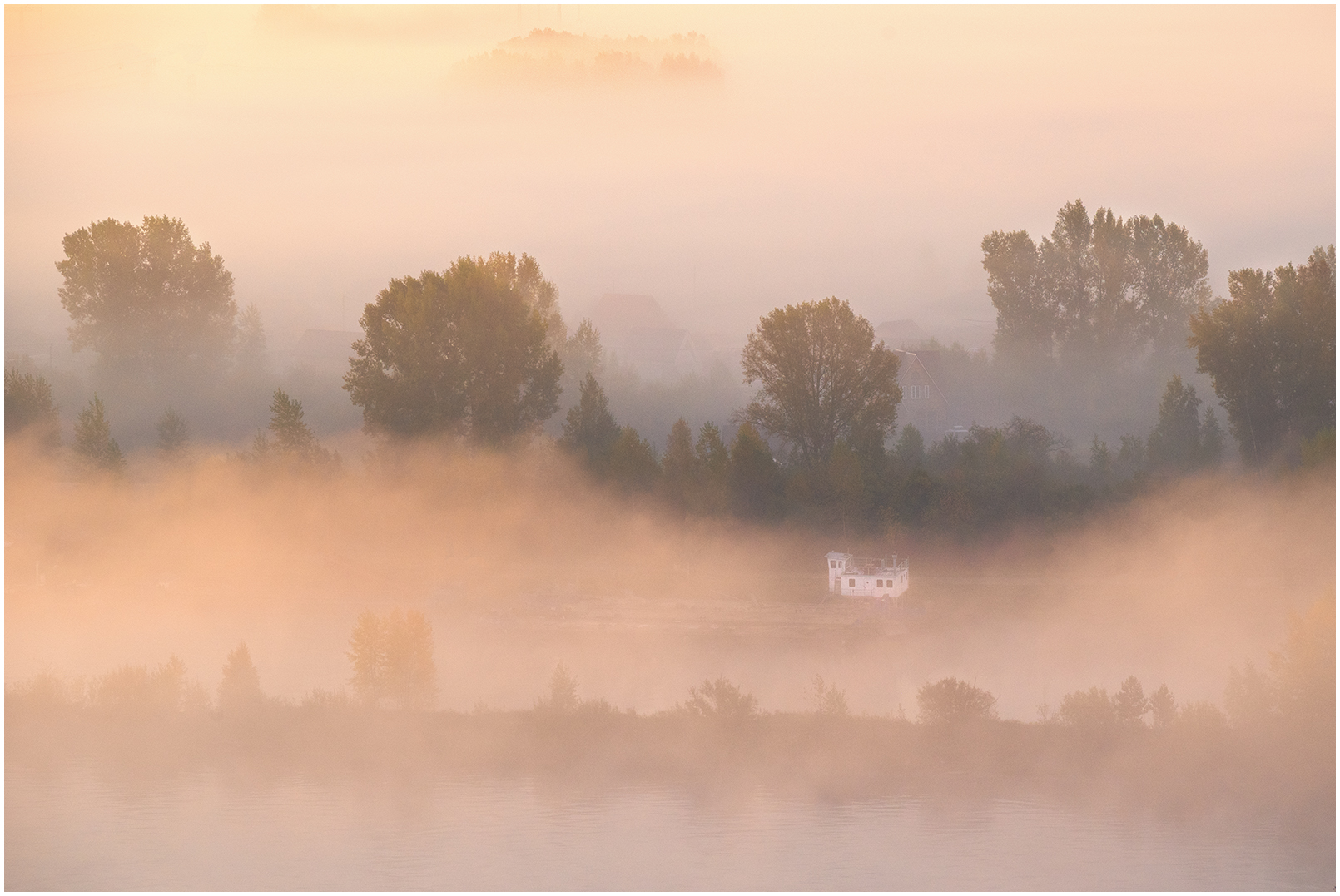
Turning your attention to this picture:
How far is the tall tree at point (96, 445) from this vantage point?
951 inches

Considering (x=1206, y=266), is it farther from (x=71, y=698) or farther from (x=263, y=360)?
(x=71, y=698)

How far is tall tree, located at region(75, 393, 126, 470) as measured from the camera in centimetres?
2416

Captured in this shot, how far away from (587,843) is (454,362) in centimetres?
1465

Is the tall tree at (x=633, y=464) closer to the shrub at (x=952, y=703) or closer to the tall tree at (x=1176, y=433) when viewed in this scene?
the tall tree at (x=1176, y=433)

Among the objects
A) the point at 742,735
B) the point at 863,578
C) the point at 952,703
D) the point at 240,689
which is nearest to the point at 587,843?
the point at 742,735

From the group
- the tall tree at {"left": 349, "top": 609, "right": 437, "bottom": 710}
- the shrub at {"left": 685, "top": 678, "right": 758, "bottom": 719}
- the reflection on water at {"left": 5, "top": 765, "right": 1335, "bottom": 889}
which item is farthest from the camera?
the tall tree at {"left": 349, "top": 609, "right": 437, "bottom": 710}

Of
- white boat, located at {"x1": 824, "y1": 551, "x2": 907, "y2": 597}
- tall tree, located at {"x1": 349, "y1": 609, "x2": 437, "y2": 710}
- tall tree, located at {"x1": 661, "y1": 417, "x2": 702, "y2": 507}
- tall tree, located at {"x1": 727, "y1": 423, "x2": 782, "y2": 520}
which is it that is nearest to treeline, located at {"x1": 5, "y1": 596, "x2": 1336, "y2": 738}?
tall tree, located at {"x1": 349, "y1": 609, "x2": 437, "y2": 710}

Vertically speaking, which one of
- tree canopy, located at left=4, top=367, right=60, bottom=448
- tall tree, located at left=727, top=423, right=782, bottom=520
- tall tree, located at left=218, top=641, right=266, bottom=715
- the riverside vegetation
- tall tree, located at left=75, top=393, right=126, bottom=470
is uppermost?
tree canopy, located at left=4, top=367, right=60, bottom=448

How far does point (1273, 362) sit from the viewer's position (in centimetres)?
2470

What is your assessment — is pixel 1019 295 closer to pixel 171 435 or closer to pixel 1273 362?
pixel 1273 362

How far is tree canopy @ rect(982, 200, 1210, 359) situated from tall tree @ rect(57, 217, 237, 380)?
2034 cm

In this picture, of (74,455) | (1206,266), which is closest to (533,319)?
(74,455)

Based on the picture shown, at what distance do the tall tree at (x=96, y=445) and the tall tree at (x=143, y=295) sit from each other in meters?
5.23

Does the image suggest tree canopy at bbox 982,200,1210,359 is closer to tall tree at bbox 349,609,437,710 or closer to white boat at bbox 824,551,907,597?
white boat at bbox 824,551,907,597
